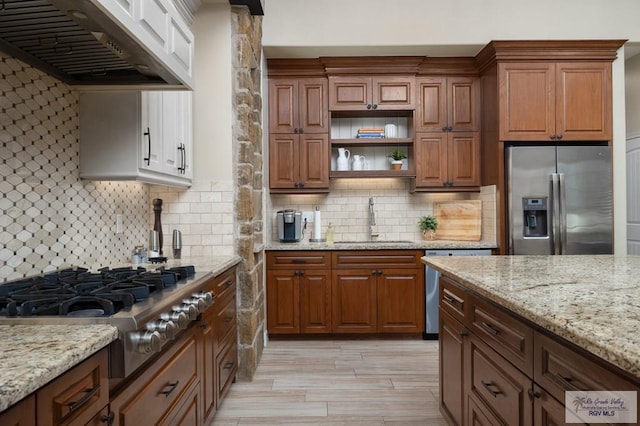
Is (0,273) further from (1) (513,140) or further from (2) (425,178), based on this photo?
(1) (513,140)

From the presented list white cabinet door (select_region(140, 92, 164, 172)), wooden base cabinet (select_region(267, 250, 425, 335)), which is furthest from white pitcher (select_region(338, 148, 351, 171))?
white cabinet door (select_region(140, 92, 164, 172))

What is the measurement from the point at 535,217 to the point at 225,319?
2933mm

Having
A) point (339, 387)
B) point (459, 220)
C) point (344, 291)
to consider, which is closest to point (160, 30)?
point (339, 387)

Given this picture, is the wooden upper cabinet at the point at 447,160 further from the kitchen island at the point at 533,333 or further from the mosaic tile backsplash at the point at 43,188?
the mosaic tile backsplash at the point at 43,188

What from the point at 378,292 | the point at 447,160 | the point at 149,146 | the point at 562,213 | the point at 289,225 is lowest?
the point at 378,292

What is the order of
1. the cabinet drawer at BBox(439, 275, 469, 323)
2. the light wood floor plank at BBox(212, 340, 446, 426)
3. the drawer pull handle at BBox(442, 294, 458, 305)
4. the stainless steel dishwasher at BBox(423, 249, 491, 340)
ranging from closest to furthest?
the cabinet drawer at BBox(439, 275, 469, 323) → the drawer pull handle at BBox(442, 294, 458, 305) → the light wood floor plank at BBox(212, 340, 446, 426) → the stainless steel dishwasher at BBox(423, 249, 491, 340)

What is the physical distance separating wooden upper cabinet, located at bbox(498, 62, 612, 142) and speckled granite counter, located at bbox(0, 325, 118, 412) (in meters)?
3.73

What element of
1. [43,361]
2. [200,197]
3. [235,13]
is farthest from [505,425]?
[235,13]

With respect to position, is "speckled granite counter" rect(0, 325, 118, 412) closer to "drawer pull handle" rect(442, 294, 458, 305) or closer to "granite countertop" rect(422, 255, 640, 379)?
"granite countertop" rect(422, 255, 640, 379)

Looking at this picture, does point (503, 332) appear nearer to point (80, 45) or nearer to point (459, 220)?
point (80, 45)

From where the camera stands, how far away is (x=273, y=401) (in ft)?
8.79

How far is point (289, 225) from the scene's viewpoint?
4145 millimetres

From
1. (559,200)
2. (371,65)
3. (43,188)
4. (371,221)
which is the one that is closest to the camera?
(43,188)

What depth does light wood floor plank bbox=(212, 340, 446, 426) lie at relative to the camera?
97.0 inches
